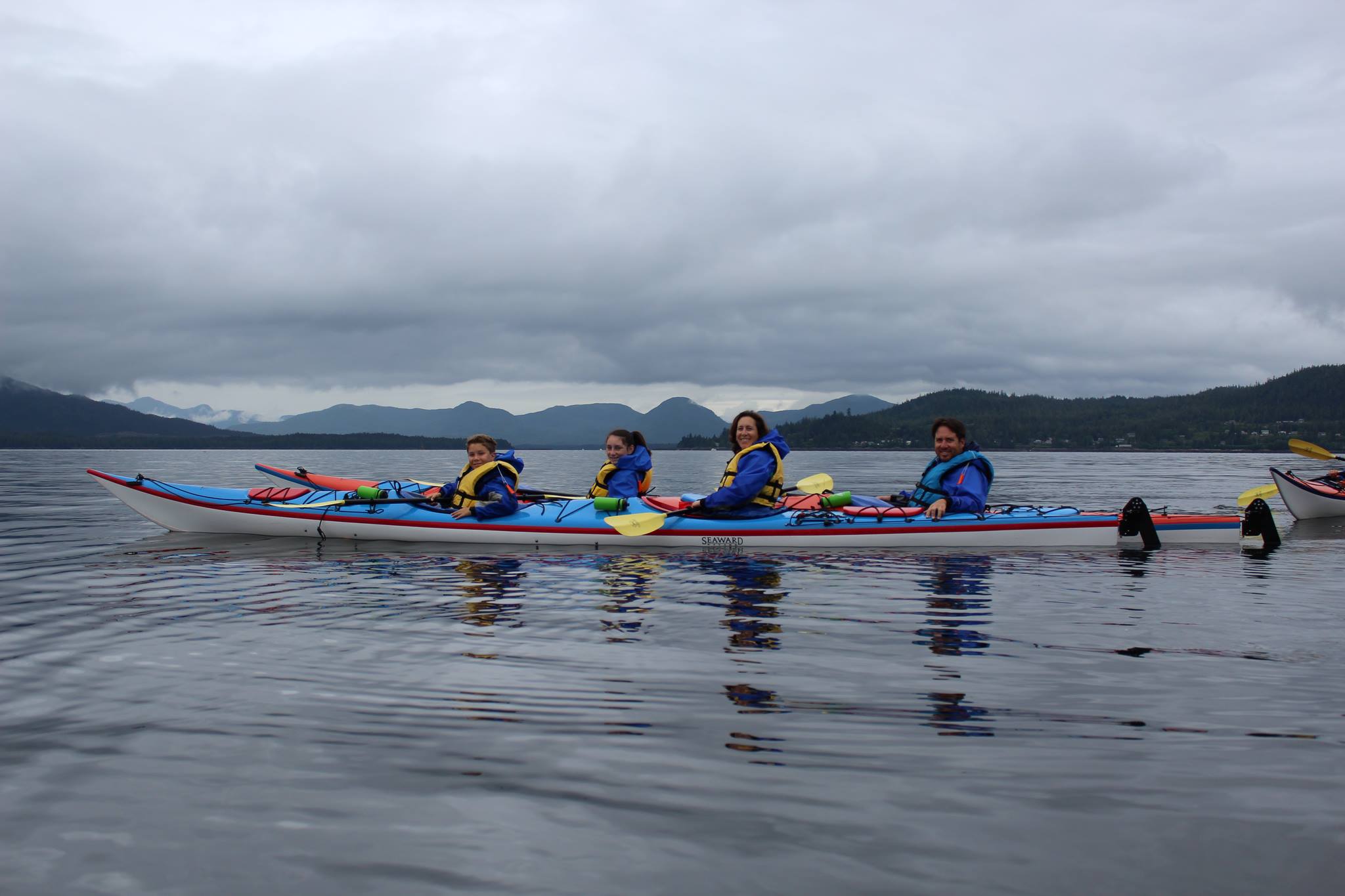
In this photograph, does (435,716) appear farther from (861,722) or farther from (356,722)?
(861,722)

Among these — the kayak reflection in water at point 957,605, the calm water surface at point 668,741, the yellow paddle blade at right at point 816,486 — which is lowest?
the kayak reflection in water at point 957,605

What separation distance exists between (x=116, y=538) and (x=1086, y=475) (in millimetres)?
48912

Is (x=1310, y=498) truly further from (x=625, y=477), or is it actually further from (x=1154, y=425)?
(x=1154, y=425)

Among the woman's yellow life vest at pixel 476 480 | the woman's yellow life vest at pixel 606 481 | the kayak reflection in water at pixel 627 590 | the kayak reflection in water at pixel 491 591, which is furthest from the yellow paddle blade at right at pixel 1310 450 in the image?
the kayak reflection in water at pixel 491 591

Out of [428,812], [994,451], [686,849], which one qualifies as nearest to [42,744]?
[428,812]

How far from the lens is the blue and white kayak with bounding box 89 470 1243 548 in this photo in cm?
1323

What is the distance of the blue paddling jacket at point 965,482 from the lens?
1323cm

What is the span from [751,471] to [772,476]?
0.38 m

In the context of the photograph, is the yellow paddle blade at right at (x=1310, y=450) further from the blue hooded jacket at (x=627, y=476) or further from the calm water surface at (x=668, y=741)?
the blue hooded jacket at (x=627, y=476)

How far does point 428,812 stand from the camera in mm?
3783

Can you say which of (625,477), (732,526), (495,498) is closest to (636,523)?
(732,526)

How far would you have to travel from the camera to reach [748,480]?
43.4ft

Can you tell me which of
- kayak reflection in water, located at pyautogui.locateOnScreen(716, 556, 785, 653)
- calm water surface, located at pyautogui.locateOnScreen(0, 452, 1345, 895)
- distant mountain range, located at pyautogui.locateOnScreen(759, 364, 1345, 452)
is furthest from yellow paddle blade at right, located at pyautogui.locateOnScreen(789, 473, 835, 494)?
distant mountain range, located at pyautogui.locateOnScreen(759, 364, 1345, 452)

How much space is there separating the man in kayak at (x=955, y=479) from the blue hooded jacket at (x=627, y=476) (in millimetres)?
4398
